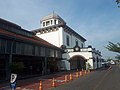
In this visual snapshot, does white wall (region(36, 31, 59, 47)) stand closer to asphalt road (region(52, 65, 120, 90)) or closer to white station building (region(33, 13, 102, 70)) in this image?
white station building (region(33, 13, 102, 70))

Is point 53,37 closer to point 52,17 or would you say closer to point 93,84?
point 52,17

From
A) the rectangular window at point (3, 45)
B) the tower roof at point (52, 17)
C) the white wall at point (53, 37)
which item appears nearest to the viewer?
the rectangular window at point (3, 45)

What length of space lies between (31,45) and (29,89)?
15528mm

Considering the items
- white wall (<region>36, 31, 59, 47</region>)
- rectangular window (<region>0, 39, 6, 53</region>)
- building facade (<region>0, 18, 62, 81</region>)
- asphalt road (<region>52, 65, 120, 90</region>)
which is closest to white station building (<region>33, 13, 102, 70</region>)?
white wall (<region>36, 31, 59, 47</region>)

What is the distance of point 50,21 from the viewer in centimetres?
5772

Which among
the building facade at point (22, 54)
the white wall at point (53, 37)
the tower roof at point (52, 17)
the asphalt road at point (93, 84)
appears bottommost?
the asphalt road at point (93, 84)

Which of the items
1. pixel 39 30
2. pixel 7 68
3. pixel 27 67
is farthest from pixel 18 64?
pixel 39 30

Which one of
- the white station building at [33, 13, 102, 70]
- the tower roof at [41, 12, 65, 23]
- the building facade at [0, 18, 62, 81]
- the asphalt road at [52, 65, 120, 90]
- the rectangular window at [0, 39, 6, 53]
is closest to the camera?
the asphalt road at [52, 65, 120, 90]

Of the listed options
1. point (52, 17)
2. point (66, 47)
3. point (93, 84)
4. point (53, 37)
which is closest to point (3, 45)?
point (93, 84)

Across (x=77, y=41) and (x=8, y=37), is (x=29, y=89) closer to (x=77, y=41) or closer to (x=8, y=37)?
(x=8, y=37)

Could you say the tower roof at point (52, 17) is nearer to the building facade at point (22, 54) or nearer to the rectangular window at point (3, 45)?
the building facade at point (22, 54)

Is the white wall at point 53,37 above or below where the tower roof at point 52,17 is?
below

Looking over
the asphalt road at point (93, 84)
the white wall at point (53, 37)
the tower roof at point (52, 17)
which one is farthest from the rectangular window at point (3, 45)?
the tower roof at point (52, 17)

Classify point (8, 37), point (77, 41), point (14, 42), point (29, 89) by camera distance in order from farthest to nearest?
point (77, 41), point (14, 42), point (8, 37), point (29, 89)
